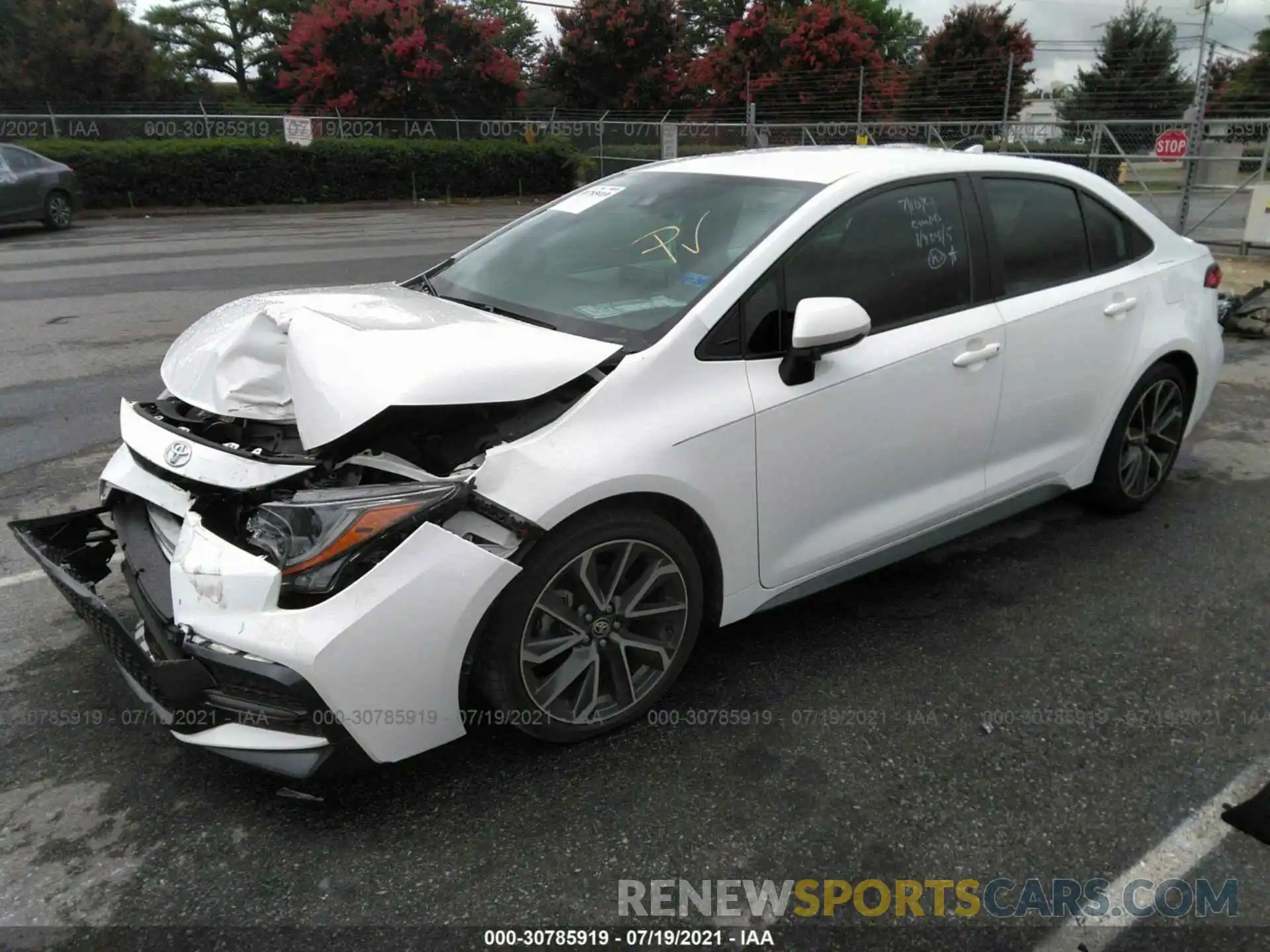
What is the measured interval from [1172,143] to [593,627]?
14.6m

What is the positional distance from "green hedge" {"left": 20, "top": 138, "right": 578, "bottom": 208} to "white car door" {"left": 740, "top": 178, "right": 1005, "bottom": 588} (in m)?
22.6

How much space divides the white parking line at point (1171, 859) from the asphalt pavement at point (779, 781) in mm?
14

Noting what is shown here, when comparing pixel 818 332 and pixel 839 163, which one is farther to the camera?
pixel 839 163

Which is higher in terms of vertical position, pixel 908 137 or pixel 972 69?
pixel 972 69

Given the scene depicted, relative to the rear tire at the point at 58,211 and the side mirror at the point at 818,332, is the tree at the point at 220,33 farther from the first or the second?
the side mirror at the point at 818,332

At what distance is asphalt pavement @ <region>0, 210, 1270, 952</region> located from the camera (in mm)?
2330

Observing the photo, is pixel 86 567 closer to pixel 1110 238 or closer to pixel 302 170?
pixel 1110 238

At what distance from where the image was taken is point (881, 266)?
11.2 ft

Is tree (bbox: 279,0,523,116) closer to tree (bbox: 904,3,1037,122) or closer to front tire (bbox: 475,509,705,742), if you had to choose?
tree (bbox: 904,3,1037,122)

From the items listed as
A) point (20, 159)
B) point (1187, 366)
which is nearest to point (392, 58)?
point (20, 159)

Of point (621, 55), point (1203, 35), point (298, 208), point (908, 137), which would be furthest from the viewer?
point (621, 55)

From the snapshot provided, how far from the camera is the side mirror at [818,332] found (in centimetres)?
289

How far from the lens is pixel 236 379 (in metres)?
3.16

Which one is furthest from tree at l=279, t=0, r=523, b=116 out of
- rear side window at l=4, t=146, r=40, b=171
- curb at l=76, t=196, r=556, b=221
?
rear side window at l=4, t=146, r=40, b=171
